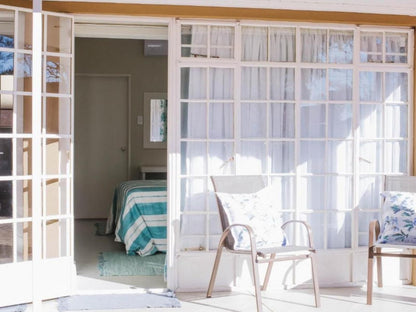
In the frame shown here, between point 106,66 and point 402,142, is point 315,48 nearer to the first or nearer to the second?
point 402,142

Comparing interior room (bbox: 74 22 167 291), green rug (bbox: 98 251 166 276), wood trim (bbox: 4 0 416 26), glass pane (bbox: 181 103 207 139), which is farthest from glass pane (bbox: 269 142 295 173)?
interior room (bbox: 74 22 167 291)

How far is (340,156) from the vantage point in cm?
567

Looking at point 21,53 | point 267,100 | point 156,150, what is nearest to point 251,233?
point 267,100

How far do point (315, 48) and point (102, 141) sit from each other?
203 inches

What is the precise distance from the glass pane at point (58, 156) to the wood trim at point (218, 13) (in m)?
1.07

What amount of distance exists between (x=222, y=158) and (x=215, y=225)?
0.58 metres

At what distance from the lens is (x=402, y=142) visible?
579 centimetres

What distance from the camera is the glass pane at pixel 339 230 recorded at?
568cm

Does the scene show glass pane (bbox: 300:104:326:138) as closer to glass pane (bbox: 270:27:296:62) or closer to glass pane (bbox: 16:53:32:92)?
glass pane (bbox: 270:27:296:62)

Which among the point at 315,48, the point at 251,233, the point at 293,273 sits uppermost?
the point at 315,48

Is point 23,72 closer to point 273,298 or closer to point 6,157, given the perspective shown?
point 6,157

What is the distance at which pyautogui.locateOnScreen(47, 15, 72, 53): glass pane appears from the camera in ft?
16.6

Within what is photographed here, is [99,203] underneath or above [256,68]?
underneath

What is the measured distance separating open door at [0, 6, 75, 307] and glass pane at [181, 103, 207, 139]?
3.14 ft
